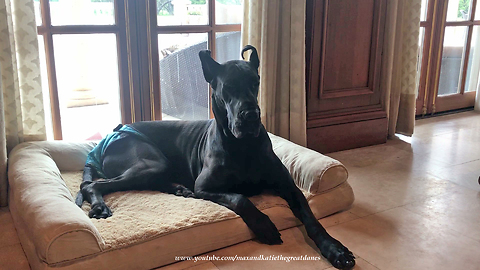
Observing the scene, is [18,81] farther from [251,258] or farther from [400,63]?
[400,63]

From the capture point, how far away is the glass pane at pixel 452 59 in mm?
4438

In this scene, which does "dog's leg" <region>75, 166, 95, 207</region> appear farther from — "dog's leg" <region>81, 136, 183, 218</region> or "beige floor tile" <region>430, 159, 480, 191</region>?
"beige floor tile" <region>430, 159, 480, 191</region>

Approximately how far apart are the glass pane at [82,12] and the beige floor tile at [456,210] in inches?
81.7

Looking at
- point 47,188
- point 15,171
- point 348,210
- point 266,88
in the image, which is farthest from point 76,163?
point 348,210

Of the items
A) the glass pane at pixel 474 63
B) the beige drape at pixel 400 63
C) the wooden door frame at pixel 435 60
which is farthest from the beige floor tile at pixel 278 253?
the glass pane at pixel 474 63

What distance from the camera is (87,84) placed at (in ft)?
9.29

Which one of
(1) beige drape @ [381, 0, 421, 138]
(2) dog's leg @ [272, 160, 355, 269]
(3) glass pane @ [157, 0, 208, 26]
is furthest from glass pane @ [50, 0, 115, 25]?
(1) beige drape @ [381, 0, 421, 138]

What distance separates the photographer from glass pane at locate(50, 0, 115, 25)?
257 centimetres

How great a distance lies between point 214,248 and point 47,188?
747mm

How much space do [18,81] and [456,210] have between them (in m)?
2.37

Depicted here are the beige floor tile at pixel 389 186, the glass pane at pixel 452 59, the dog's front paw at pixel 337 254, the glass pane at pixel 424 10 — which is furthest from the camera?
the glass pane at pixel 452 59

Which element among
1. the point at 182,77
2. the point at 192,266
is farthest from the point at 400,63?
the point at 192,266

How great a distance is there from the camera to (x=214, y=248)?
73.8 inches

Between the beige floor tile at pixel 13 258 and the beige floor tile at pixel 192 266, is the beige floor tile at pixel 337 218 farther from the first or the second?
the beige floor tile at pixel 13 258
